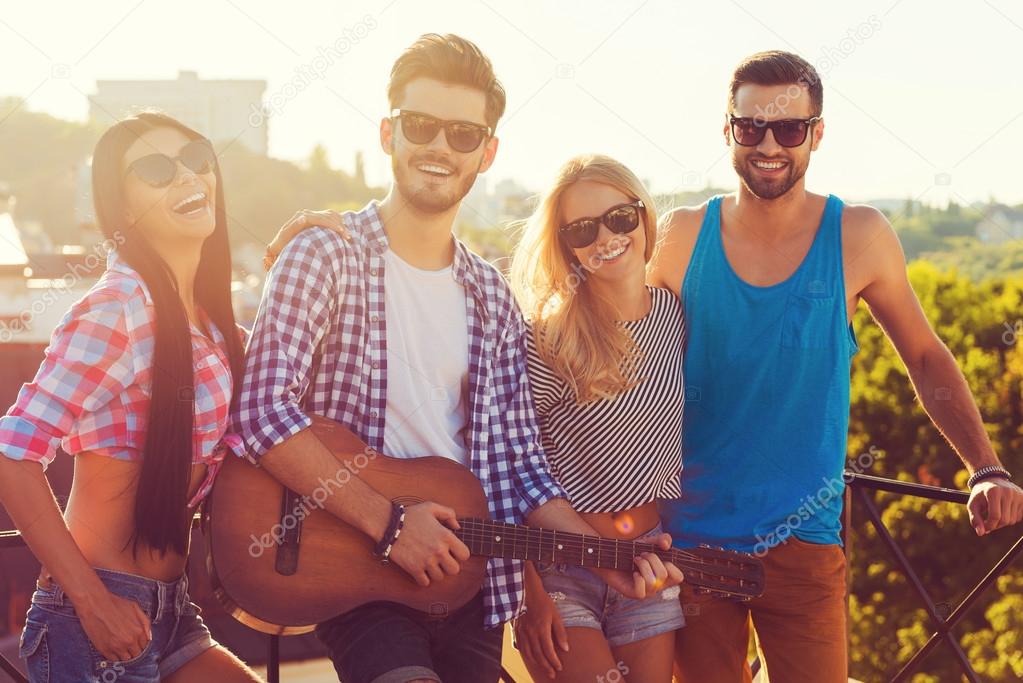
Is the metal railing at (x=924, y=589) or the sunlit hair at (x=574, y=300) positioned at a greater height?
the sunlit hair at (x=574, y=300)

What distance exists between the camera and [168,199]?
2639 millimetres

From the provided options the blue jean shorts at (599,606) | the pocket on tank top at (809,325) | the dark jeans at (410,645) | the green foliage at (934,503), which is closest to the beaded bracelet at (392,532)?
the dark jeans at (410,645)

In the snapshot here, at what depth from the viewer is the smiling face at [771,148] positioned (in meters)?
3.37

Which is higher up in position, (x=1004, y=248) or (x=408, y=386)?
(x=1004, y=248)

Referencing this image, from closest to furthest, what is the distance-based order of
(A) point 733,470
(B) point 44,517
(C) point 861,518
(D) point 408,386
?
(B) point 44,517, (D) point 408,386, (A) point 733,470, (C) point 861,518

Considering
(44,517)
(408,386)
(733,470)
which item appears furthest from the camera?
(733,470)

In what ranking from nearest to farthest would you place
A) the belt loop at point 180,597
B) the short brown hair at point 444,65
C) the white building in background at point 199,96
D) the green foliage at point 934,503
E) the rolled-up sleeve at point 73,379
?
the rolled-up sleeve at point 73,379 < the belt loop at point 180,597 < the short brown hair at point 444,65 < the green foliage at point 934,503 < the white building in background at point 199,96

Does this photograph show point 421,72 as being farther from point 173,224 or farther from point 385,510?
point 385,510

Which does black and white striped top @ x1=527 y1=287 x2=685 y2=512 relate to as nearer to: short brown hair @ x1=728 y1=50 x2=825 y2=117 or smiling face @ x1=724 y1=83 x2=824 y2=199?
smiling face @ x1=724 y1=83 x2=824 y2=199

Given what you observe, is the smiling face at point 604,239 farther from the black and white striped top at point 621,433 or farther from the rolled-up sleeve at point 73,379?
the rolled-up sleeve at point 73,379

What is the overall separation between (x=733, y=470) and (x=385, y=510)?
1.19m

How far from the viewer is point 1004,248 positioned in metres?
10.4

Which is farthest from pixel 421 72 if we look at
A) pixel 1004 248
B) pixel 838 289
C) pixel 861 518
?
pixel 1004 248

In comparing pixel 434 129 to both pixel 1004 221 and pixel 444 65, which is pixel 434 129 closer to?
pixel 444 65
